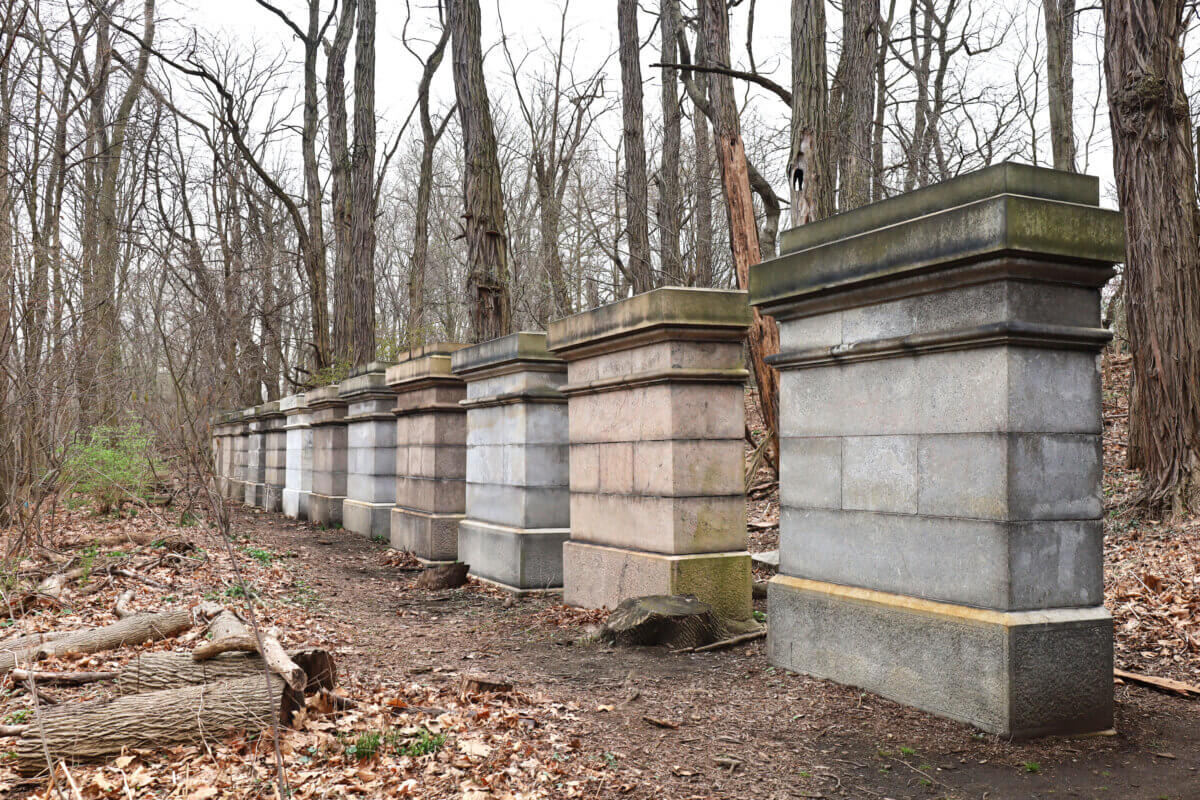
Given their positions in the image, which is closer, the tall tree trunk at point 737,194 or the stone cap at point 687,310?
the stone cap at point 687,310

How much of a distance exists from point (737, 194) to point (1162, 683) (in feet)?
27.8

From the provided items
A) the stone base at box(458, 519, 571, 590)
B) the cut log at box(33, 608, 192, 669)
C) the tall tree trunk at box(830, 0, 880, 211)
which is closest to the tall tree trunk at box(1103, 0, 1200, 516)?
the tall tree trunk at box(830, 0, 880, 211)

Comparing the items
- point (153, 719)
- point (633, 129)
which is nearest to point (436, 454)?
point (153, 719)

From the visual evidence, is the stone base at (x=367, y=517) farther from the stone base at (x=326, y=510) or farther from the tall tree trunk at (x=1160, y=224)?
the tall tree trunk at (x=1160, y=224)

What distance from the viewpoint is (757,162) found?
2373 centimetres

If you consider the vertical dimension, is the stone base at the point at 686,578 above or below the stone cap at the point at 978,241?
below

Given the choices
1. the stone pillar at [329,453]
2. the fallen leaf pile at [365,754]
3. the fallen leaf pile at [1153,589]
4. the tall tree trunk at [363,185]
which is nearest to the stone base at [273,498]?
the tall tree trunk at [363,185]

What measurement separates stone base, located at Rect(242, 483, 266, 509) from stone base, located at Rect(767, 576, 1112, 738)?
19.6 meters

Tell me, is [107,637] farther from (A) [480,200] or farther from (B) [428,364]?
(A) [480,200]

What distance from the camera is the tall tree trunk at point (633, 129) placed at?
1856cm

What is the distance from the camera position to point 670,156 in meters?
19.4

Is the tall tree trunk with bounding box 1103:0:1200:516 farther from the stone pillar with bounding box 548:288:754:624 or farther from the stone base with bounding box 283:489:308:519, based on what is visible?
the stone base with bounding box 283:489:308:519

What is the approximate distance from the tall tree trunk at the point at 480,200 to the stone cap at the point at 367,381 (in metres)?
1.72

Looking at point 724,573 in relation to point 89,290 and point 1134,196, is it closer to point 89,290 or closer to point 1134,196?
point 1134,196
